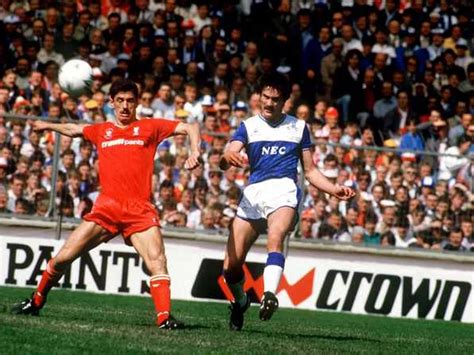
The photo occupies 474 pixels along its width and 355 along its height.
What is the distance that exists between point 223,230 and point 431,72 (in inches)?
282

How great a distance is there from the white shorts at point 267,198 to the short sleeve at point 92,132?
56.9 inches

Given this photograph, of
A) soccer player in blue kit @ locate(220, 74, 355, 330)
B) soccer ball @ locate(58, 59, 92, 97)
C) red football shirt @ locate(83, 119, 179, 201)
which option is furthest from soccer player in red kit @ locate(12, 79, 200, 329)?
soccer ball @ locate(58, 59, 92, 97)

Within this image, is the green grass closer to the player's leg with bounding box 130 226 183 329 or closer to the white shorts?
the player's leg with bounding box 130 226 183 329

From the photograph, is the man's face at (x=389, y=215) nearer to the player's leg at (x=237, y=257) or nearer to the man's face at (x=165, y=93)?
the man's face at (x=165, y=93)

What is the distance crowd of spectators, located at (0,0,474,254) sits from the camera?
60.3 ft

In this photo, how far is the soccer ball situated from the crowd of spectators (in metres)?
3.92

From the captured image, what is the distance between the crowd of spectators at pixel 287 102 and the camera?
18.4 meters

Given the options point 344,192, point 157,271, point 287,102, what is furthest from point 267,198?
point 287,102

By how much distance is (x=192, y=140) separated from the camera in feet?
36.9

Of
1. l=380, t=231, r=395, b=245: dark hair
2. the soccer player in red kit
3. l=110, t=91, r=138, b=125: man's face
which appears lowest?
l=380, t=231, r=395, b=245: dark hair

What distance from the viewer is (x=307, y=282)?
19.0m

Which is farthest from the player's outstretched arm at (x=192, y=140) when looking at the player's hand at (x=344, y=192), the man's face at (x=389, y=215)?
the man's face at (x=389, y=215)

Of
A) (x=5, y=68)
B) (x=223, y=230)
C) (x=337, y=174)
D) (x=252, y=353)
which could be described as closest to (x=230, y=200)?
(x=223, y=230)

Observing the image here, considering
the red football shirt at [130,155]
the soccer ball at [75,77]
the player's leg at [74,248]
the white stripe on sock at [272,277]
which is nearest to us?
the white stripe on sock at [272,277]
